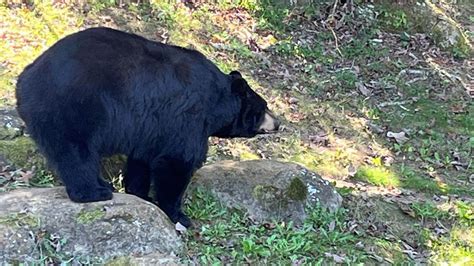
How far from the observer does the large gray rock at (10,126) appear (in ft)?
19.4

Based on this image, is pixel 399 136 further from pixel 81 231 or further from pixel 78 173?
pixel 81 231

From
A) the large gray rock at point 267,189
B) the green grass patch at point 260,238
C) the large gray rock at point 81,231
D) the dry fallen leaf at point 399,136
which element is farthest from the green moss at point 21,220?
the dry fallen leaf at point 399,136

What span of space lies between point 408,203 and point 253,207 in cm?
177

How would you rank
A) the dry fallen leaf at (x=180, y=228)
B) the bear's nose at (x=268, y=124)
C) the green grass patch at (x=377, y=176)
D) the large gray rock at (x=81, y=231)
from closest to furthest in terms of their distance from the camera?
the large gray rock at (x=81, y=231), the dry fallen leaf at (x=180, y=228), the bear's nose at (x=268, y=124), the green grass patch at (x=377, y=176)

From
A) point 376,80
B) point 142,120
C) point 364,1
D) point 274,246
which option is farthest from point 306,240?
point 364,1

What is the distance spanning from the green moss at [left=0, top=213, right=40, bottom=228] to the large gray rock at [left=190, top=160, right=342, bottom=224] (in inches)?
67.2

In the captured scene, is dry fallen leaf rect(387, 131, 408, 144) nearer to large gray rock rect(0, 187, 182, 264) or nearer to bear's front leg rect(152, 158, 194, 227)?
bear's front leg rect(152, 158, 194, 227)

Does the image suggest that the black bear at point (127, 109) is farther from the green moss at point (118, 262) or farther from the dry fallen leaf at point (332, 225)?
the dry fallen leaf at point (332, 225)

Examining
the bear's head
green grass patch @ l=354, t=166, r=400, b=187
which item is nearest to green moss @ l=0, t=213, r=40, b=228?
the bear's head

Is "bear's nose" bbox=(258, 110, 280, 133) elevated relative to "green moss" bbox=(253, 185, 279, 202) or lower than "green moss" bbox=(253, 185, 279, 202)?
elevated

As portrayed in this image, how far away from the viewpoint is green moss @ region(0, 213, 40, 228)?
4.46 meters

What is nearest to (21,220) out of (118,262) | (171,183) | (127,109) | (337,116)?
(118,262)

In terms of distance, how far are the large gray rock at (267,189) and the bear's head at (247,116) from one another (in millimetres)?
313

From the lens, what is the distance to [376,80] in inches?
425
